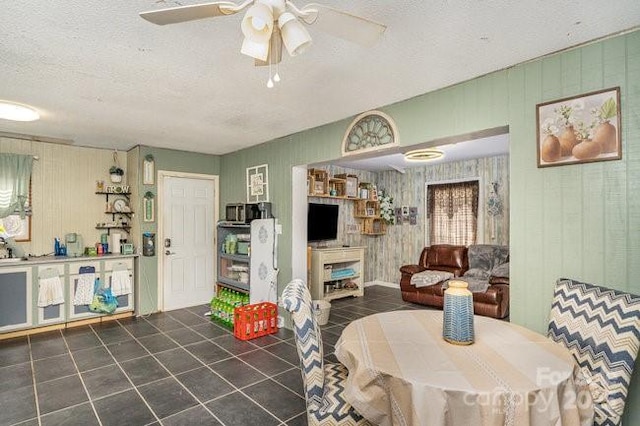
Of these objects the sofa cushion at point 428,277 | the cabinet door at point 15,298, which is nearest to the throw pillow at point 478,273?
the sofa cushion at point 428,277

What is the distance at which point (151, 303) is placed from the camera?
496cm

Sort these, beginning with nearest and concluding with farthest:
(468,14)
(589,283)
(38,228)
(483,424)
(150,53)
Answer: (483,424) < (468,14) < (589,283) < (150,53) < (38,228)

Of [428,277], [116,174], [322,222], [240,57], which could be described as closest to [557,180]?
[240,57]

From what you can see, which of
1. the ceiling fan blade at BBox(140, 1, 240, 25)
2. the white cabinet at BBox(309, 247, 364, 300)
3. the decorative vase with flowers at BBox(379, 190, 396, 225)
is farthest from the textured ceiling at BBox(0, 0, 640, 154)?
the decorative vase with flowers at BBox(379, 190, 396, 225)

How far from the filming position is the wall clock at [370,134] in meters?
3.09

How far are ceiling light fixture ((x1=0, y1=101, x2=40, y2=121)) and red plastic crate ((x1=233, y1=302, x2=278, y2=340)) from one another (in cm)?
288

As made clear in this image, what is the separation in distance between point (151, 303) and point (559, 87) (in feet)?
17.7

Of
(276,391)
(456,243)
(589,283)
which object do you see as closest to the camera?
(589,283)

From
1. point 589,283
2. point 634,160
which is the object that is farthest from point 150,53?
point 589,283

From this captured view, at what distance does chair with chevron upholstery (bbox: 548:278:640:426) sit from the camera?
1.66 metres

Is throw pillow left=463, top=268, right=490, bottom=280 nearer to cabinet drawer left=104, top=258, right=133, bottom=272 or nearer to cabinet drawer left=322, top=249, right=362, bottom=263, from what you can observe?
cabinet drawer left=322, top=249, right=362, bottom=263

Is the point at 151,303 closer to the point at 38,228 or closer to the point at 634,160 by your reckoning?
the point at 38,228

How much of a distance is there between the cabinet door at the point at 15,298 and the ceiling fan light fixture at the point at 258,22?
445cm

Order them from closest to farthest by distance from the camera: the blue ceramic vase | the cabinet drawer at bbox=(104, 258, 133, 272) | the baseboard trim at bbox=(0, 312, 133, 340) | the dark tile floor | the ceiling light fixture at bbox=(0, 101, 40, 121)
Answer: the blue ceramic vase < the dark tile floor < the ceiling light fixture at bbox=(0, 101, 40, 121) < the baseboard trim at bbox=(0, 312, 133, 340) < the cabinet drawer at bbox=(104, 258, 133, 272)
